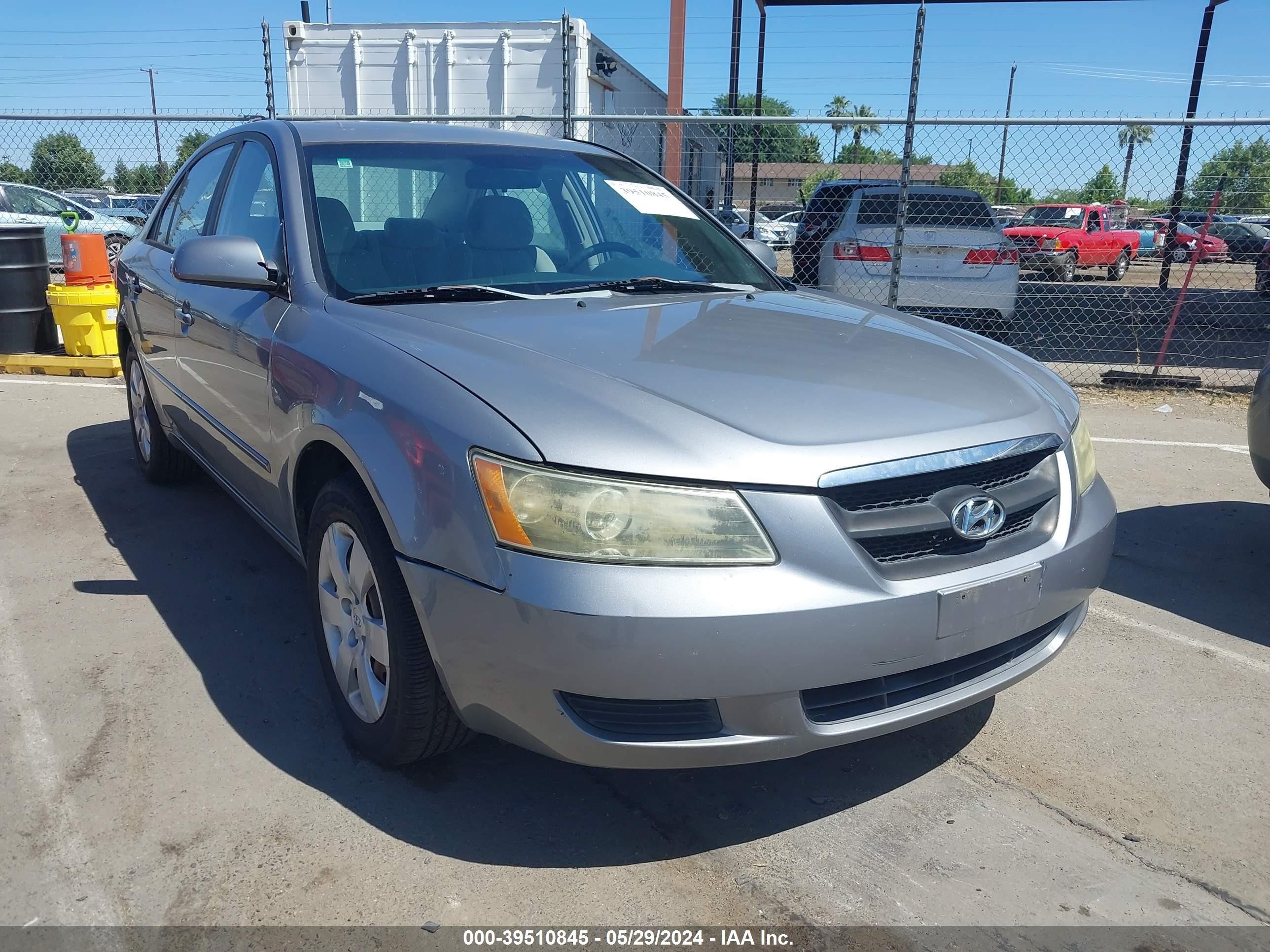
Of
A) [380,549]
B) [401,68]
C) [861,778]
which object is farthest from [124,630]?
[401,68]

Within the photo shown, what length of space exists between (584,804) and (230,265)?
72.2 inches

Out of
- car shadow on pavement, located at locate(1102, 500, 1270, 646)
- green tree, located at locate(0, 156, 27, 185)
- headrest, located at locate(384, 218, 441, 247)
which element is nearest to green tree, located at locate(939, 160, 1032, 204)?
car shadow on pavement, located at locate(1102, 500, 1270, 646)

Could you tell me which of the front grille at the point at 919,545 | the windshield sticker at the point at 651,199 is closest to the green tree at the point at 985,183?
the windshield sticker at the point at 651,199

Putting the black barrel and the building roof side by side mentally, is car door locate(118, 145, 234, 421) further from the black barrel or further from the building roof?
the building roof

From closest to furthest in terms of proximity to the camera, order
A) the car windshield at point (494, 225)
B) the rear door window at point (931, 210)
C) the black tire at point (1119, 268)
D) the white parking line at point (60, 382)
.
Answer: the car windshield at point (494, 225) < the white parking line at point (60, 382) < the rear door window at point (931, 210) < the black tire at point (1119, 268)

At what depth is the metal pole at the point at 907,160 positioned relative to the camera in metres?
7.09

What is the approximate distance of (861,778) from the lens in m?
2.61

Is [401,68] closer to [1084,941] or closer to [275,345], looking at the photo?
[275,345]

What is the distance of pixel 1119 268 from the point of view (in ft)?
61.8

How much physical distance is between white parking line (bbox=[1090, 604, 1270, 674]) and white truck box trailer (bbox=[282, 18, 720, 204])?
8.01 metres

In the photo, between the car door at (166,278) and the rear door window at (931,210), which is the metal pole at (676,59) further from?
the car door at (166,278)

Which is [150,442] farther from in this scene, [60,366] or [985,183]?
[985,183]

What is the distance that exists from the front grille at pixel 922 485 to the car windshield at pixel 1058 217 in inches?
688

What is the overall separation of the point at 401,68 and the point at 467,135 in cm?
868
